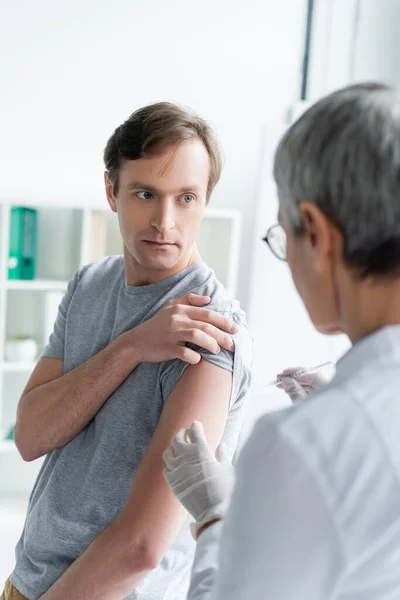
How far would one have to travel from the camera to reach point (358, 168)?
63cm

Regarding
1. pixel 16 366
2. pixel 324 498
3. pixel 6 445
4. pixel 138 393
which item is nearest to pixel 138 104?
pixel 16 366

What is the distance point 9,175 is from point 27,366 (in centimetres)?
102

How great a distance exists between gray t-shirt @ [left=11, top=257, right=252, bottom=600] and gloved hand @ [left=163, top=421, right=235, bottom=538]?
0.18m

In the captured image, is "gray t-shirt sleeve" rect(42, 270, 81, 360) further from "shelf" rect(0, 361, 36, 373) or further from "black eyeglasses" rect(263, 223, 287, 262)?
"shelf" rect(0, 361, 36, 373)

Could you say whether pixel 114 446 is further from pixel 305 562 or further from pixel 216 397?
pixel 305 562

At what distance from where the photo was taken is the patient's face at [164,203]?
1.23 metres

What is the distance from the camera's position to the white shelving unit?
340 cm

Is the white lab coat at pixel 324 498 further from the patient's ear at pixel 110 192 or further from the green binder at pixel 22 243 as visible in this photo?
the green binder at pixel 22 243

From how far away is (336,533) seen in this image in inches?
23.8

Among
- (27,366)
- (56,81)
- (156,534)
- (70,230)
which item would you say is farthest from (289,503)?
(56,81)

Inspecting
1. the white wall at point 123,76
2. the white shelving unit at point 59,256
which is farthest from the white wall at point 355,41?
the white shelving unit at point 59,256

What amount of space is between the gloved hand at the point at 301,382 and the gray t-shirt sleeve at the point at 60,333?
0.48 meters

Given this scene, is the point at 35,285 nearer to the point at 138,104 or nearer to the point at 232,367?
the point at 138,104

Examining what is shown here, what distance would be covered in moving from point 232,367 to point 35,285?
7.70 feet
